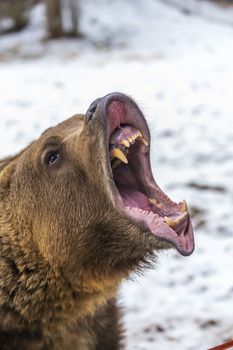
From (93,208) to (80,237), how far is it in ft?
0.51

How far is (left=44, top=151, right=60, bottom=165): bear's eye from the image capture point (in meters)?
3.72

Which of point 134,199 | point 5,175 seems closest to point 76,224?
point 134,199

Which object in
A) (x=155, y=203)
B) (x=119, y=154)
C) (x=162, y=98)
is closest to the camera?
(x=119, y=154)

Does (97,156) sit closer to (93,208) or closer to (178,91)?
(93,208)

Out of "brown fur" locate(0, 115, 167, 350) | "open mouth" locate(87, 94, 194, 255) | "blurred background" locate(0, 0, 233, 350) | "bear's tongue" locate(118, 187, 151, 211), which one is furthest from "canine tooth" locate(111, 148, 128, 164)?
"blurred background" locate(0, 0, 233, 350)

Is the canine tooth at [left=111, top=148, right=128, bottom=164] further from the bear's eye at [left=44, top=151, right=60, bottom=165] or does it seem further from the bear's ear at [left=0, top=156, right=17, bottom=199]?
the bear's ear at [left=0, top=156, right=17, bottom=199]

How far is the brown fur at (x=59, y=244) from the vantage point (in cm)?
357

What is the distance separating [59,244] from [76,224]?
0.12 meters

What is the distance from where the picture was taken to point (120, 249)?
3564 millimetres

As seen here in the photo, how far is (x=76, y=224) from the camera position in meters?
3.65

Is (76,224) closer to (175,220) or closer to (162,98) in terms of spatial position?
(175,220)

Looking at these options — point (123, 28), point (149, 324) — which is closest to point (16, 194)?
point (149, 324)

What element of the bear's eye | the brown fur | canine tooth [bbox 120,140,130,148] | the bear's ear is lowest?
the brown fur

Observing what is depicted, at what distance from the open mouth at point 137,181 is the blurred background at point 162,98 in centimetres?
43
